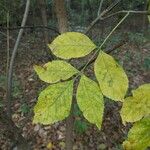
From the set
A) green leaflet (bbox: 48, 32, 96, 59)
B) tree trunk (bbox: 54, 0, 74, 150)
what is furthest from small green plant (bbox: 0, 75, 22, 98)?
green leaflet (bbox: 48, 32, 96, 59)

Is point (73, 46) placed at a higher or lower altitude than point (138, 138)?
higher

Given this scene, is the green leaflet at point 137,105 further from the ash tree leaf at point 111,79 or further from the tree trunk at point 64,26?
the tree trunk at point 64,26

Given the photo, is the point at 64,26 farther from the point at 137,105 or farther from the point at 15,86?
the point at 15,86

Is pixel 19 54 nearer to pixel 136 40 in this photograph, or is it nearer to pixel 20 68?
pixel 20 68

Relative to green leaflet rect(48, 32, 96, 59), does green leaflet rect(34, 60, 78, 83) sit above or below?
below

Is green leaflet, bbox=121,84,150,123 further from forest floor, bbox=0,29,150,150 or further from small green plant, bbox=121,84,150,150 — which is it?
Result: forest floor, bbox=0,29,150,150

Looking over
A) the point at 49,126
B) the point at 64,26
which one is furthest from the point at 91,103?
the point at 49,126
